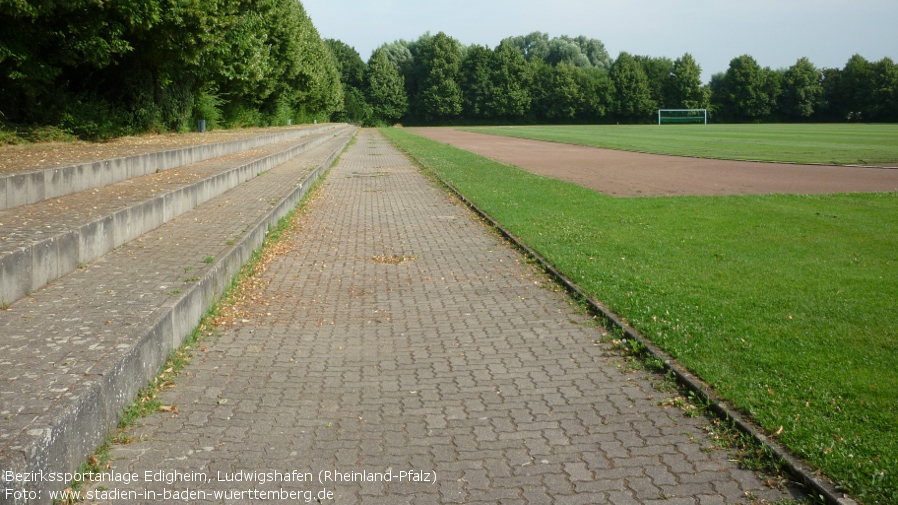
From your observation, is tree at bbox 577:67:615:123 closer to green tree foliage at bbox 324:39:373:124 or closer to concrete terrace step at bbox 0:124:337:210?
green tree foliage at bbox 324:39:373:124

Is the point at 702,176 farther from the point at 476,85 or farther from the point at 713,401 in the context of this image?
the point at 476,85

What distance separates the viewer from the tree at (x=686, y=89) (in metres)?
120

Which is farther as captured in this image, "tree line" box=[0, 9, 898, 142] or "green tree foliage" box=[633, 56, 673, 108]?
"green tree foliage" box=[633, 56, 673, 108]

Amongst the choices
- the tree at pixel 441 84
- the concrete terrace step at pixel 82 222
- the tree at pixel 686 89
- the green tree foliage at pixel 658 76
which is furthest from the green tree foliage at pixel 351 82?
the concrete terrace step at pixel 82 222

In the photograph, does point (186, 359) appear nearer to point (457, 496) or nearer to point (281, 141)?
point (457, 496)

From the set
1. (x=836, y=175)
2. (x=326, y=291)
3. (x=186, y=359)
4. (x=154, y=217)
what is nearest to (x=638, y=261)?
(x=326, y=291)

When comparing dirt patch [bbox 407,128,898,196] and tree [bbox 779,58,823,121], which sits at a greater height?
tree [bbox 779,58,823,121]

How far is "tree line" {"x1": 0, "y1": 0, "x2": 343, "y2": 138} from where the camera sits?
19.3 meters

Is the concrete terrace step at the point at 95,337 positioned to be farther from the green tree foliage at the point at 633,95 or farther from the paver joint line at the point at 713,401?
the green tree foliage at the point at 633,95

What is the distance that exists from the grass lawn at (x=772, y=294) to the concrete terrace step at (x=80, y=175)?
706 centimetres

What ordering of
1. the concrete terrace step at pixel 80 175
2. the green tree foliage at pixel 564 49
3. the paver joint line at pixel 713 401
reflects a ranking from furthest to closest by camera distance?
the green tree foliage at pixel 564 49 < the concrete terrace step at pixel 80 175 < the paver joint line at pixel 713 401

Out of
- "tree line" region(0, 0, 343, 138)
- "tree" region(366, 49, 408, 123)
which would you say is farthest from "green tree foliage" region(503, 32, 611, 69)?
"tree line" region(0, 0, 343, 138)

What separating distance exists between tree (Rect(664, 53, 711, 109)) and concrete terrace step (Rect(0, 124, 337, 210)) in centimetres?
10973

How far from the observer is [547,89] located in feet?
399
